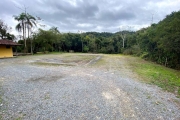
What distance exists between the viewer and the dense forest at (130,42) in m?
9.05

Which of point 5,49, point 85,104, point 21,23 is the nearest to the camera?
point 85,104

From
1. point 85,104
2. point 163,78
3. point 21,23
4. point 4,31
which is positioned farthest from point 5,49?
point 163,78

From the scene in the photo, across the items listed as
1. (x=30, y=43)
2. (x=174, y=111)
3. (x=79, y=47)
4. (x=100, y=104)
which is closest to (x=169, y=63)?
(x=174, y=111)

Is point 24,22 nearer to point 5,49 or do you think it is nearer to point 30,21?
A: point 30,21

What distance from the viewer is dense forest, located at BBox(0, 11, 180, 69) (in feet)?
29.7

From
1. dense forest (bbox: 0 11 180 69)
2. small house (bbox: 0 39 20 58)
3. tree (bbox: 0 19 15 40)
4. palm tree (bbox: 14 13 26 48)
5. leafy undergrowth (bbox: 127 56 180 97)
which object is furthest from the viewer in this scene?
tree (bbox: 0 19 15 40)

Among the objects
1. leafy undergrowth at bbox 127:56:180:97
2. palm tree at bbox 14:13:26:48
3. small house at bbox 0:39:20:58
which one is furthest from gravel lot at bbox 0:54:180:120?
palm tree at bbox 14:13:26:48

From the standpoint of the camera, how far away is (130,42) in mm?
28281

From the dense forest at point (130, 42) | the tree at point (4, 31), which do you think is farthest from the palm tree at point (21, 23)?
the tree at point (4, 31)

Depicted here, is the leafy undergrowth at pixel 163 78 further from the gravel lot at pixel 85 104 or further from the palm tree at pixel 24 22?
the palm tree at pixel 24 22

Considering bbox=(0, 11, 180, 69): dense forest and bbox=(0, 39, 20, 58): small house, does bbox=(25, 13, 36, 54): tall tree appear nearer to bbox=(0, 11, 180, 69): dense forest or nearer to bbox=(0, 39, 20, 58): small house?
bbox=(0, 11, 180, 69): dense forest

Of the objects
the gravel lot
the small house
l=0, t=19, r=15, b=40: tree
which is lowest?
the gravel lot

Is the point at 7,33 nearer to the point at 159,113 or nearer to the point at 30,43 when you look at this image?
the point at 30,43

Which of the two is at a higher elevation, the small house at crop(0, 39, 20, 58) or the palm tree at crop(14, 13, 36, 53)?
the palm tree at crop(14, 13, 36, 53)
